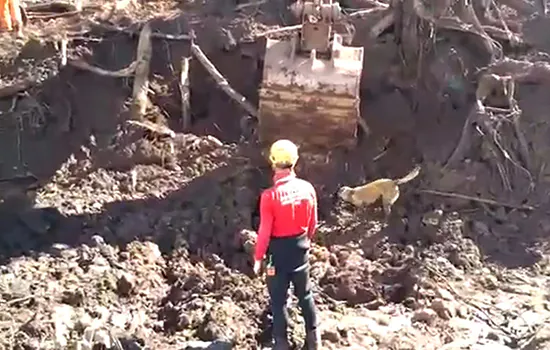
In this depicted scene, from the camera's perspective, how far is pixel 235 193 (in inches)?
310

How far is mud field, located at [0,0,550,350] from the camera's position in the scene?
6766 millimetres

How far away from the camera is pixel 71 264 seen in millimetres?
7148

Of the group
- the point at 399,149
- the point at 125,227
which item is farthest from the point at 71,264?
the point at 399,149

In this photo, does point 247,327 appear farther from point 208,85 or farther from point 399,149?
point 208,85

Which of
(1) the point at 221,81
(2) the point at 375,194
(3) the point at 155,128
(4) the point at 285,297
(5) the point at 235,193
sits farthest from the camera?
(1) the point at 221,81

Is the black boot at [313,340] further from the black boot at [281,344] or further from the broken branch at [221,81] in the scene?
the broken branch at [221,81]

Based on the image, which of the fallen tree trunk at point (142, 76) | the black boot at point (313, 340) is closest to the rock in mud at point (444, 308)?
the black boot at point (313, 340)

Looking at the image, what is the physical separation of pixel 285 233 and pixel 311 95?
2.04 metres

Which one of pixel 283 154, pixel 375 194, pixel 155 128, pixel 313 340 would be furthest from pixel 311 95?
pixel 313 340

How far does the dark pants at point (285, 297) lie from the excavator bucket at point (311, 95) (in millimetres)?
2015

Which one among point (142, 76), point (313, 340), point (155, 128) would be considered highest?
point (142, 76)

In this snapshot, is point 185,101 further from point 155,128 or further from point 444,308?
point 444,308

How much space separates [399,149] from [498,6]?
1.89m

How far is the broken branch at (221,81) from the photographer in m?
8.57
